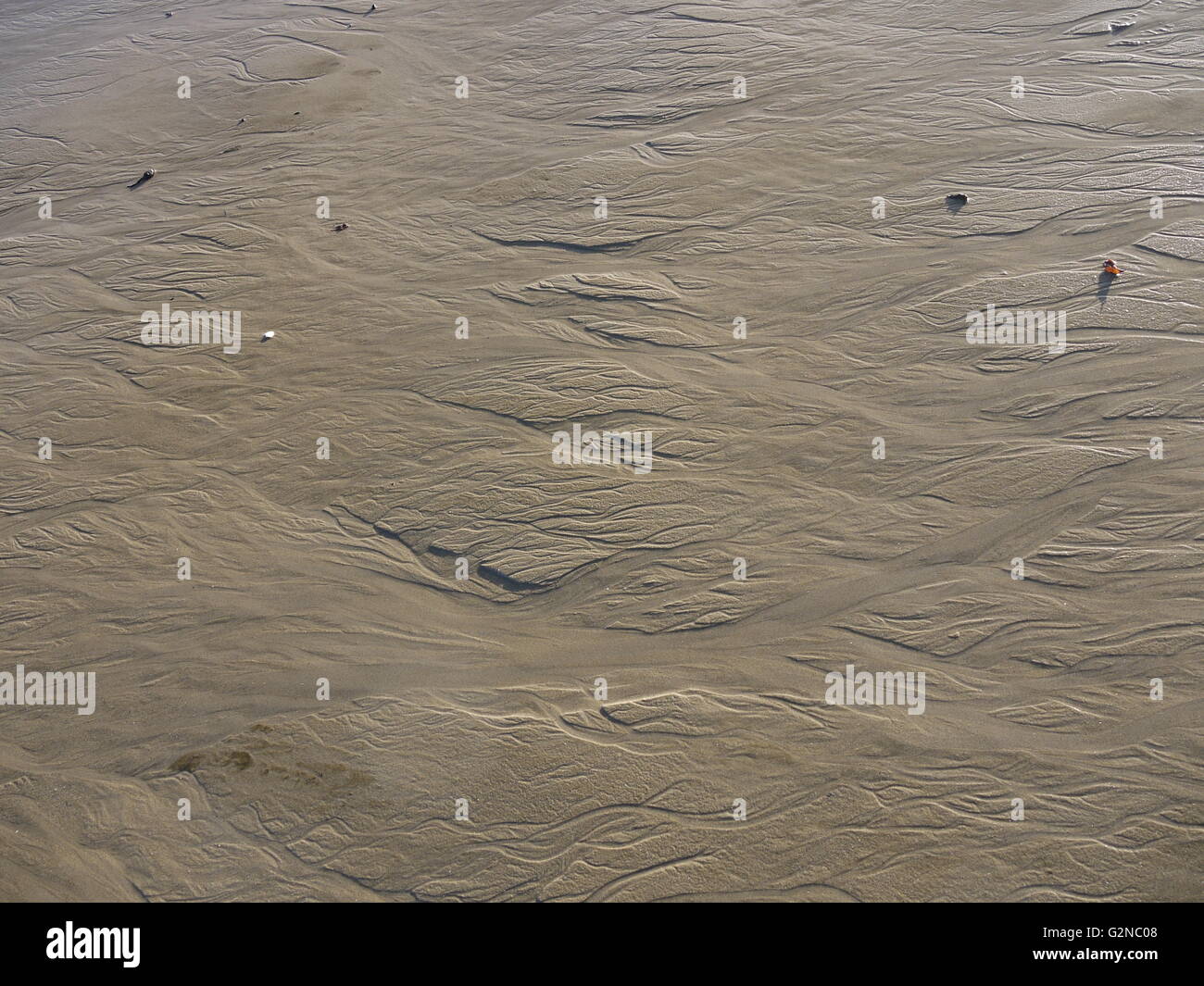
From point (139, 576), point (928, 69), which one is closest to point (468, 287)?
point (139, 576)

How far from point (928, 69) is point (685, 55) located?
12.7 feet

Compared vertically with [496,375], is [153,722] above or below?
below

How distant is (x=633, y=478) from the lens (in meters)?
8.89

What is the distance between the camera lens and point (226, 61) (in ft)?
49.4

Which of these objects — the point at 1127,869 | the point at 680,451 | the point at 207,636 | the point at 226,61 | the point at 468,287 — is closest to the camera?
the point at 1127,869

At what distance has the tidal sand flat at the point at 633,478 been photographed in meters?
6.99

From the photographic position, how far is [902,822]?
6.77 m

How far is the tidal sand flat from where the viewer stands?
699cm

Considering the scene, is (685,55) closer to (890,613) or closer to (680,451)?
(680,451)

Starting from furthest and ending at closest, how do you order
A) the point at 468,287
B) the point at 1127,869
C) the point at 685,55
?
the point at 685,55 < the point at 468,287 < the point at 1127,869

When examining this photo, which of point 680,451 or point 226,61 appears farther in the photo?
point 226,61

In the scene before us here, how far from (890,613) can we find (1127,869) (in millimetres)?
2704


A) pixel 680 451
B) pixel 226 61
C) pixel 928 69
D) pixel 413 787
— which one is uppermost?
pixel 226 61

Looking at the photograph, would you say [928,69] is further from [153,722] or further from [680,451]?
[153,722]
